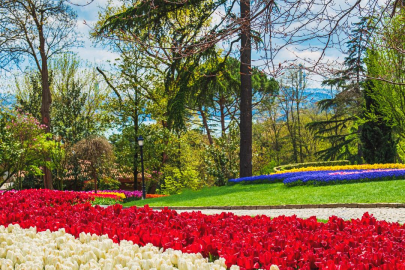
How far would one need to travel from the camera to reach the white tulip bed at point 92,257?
287cm

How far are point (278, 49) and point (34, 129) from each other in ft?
52.6

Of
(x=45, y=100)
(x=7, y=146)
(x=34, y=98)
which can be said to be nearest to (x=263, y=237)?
(x=7, y=146)

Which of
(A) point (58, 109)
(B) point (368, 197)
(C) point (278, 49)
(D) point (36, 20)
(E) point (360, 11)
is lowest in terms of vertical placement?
(B) point (368, 197)

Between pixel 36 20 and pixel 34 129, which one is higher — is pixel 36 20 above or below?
above

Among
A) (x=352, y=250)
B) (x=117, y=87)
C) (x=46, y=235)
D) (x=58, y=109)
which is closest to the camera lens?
(x=352, y=250)

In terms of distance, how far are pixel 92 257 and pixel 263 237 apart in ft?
5.44

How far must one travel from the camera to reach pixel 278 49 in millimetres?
4633

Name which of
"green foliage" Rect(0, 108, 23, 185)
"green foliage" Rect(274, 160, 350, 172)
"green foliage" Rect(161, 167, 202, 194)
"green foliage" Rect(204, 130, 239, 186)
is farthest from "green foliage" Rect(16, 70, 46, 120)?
"green foliage" Rect(274, 160, 350, 172)

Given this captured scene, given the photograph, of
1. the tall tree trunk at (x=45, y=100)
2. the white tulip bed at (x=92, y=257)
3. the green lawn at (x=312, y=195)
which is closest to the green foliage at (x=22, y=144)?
the tall tree trunk at (x=45, y=100)

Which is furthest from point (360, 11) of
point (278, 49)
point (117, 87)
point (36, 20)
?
point (117, 87)

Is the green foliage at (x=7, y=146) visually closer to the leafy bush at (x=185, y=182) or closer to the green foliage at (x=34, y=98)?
the leafy bush at (x=185, y=182)

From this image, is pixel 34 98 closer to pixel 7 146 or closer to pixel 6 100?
pixel 6 100

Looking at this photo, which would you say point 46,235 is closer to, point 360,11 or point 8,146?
point 360,11

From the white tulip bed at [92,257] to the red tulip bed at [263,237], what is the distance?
27 cm
